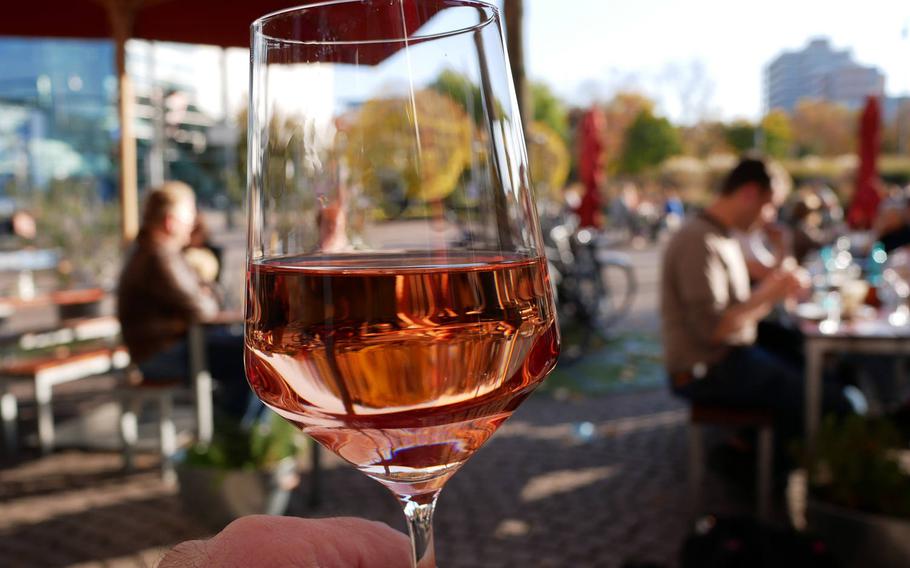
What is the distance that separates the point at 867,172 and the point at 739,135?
3367 centimetres

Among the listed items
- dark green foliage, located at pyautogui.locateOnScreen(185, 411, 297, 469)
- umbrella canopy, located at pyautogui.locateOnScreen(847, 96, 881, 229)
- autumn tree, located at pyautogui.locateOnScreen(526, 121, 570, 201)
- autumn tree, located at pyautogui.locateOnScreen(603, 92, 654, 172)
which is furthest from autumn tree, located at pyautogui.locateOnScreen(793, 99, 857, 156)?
dark green foliage, located at pyautogui.locateOnScreen(185, 411, 297, 469)

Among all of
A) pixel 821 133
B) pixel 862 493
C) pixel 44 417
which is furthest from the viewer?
pixel 821 133

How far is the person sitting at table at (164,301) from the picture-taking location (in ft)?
17.8

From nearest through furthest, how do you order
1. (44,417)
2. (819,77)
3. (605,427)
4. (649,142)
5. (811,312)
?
(811,312)
(44,417)
(605,427)
(819,77)
(649,142)

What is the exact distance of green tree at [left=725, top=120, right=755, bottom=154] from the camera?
42.2 m

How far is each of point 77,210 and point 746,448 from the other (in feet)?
31.0

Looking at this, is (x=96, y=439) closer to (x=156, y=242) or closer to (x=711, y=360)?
(x=156, y=242)

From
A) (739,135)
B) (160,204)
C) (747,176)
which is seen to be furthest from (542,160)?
(739,135)

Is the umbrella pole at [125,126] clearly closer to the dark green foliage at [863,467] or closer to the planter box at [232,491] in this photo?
the planter box at [232,491]

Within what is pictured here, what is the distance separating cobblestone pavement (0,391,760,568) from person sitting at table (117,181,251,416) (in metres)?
0.88

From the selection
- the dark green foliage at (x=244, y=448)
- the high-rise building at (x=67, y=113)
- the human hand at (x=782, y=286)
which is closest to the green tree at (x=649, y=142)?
the high-rise building at (x=67, y=113)

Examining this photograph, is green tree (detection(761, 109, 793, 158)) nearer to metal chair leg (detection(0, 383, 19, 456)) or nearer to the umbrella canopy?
the umbrella canopy

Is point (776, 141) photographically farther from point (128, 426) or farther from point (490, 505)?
point (128, 426)

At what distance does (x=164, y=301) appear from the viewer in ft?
18.0
